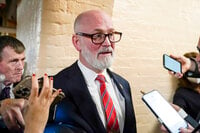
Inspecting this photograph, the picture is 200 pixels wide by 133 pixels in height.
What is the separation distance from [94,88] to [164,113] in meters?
0.38

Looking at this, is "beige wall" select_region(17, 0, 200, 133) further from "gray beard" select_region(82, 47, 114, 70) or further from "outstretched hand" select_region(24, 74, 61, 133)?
"outstretched hand" select_region(24, 74, 61, 133)

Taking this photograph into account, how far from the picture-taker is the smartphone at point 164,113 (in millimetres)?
1165

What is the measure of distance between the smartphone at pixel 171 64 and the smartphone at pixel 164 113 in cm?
23

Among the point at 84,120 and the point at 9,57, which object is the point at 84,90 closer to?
the point at 84,120

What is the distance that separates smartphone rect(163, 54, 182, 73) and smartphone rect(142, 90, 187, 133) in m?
0.23

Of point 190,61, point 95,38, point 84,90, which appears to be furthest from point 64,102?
point 190,61

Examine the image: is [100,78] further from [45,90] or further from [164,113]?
[45,90]

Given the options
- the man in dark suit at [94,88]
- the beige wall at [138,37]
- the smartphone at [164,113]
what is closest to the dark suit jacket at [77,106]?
the man in dark suit at [94,88]

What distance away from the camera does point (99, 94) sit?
1302mm

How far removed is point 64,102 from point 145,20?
1.14 metres

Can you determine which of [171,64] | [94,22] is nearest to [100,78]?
[94,22]

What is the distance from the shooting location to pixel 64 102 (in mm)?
1219

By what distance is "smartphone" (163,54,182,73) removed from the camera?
1.40m

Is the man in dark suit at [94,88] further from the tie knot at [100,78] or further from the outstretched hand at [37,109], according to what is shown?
the outstretched hand at [37,109]
